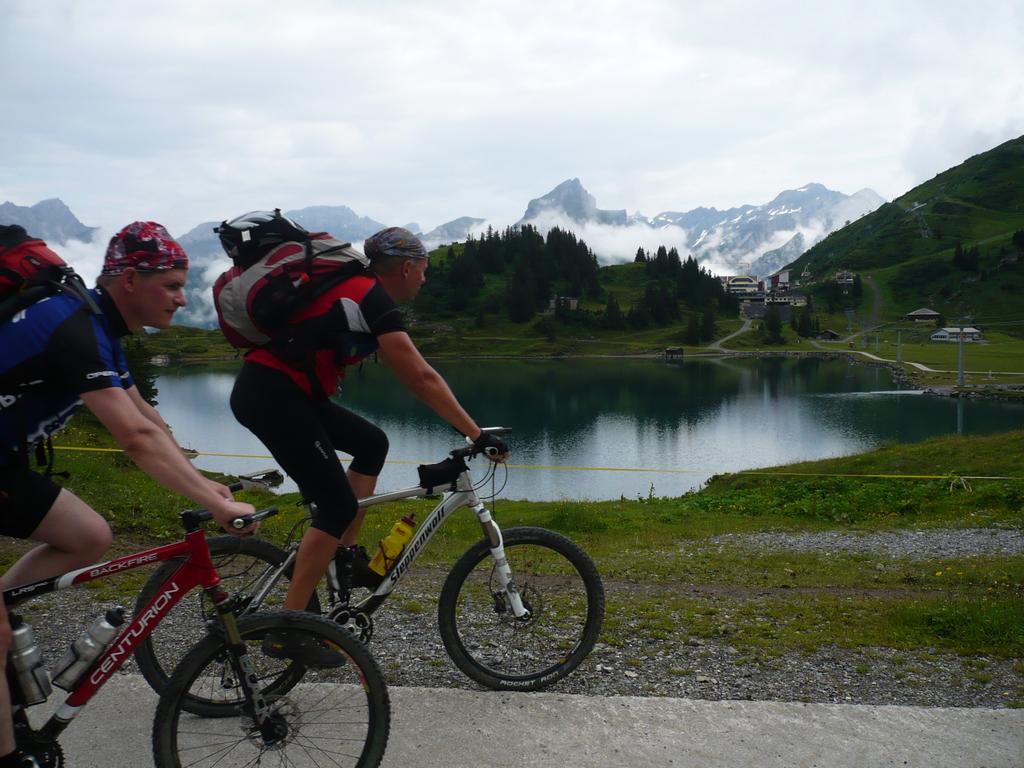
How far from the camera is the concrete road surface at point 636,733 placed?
151 inches

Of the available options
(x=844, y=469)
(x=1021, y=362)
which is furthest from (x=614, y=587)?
(x=1021, y=362)

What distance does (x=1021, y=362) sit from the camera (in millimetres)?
121312

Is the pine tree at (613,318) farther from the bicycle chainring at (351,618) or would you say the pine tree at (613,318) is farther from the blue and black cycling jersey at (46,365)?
the blue and black cycling jersey at (46,365)

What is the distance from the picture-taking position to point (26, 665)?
3162 millimetres

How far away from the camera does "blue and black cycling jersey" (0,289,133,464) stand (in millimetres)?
2975

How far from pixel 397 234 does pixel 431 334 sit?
179m

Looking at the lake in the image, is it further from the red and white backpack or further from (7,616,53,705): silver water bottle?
(7,616,53,705): silver water bottle

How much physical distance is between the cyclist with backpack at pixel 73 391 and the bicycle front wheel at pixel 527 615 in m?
1.97

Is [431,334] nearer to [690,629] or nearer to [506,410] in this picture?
[506,410]

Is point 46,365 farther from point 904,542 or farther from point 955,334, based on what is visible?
point 955,334

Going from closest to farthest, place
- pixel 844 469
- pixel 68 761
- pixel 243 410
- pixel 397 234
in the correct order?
pixel 68 761 < pixel 243 410 < pixel 397 234 < pixel 844 469

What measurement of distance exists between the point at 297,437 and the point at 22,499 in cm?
136

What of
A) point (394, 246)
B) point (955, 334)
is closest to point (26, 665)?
point (394, 246)

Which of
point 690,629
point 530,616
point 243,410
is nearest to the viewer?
point 243,410
